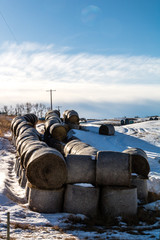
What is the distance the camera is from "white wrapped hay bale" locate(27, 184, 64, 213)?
7.62m

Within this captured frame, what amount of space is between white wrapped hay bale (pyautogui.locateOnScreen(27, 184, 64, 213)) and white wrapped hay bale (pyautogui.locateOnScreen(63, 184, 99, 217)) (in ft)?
0.83

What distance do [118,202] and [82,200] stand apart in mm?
1118

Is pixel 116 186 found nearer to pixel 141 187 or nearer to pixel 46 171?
pixel 141 187

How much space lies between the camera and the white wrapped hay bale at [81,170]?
790cm

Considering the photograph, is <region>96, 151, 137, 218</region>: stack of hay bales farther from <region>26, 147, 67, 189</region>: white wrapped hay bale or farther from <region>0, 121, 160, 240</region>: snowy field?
<region>26, 147, 67, 189</region>: white wrapped hay bale

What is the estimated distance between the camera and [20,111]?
3302 inches

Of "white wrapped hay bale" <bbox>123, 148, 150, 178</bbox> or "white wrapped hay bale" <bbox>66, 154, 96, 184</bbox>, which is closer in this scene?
"white wrapped hay bale" <bbox>66, 154, 96, 184</bbox>

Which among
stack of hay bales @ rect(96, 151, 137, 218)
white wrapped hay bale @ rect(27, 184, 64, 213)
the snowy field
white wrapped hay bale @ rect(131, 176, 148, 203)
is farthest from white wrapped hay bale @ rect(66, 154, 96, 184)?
white wrapped hay bale @ rect(131, 176, 148, 203)

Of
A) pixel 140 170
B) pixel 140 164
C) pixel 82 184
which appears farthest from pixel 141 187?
pixel 82 184

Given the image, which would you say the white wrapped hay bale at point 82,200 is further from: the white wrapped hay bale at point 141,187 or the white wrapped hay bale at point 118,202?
the white wrapped hay bale at point 141,187

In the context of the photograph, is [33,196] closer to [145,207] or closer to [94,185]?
[94,185]

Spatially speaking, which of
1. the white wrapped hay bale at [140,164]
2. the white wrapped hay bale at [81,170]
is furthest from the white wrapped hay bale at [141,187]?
the white wrapped hay bale at [81,170]

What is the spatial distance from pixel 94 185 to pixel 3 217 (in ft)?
9.56

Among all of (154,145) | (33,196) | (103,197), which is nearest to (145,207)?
(103,197)
